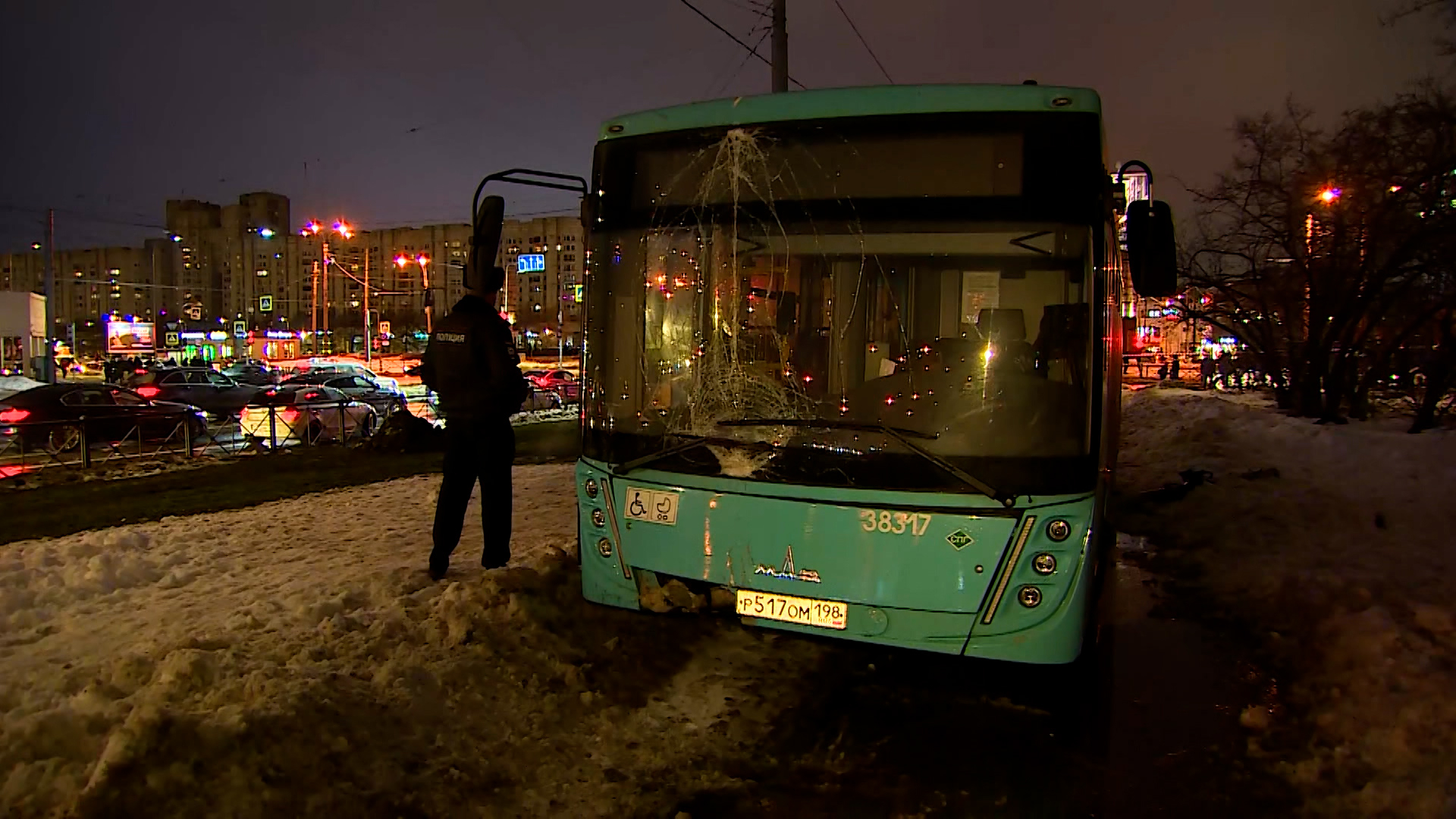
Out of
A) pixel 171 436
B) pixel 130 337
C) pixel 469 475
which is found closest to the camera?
pixel 469 475

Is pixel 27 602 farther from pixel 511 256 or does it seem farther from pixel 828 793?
pixel 511 256

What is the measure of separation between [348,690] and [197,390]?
89.6 feet

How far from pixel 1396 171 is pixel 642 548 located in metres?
16.1

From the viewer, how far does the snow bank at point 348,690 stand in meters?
3.67

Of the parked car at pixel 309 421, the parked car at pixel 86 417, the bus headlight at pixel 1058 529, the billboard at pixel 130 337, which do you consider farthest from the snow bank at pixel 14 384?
Result: the billboard at pixel 130 337

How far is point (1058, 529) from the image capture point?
4.33 meters

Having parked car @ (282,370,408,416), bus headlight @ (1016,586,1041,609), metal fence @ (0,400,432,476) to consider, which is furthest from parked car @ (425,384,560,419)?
bus headlight @ (1016,586,1041,609)

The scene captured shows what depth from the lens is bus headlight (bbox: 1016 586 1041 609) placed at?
4371mm

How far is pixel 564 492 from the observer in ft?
37.5

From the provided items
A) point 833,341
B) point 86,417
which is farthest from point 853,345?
point 86,417

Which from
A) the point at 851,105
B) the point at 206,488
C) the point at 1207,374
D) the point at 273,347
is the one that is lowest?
the point at 206,488

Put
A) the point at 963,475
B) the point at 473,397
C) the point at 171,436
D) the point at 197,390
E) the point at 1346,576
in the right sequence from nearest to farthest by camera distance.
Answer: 1. the point at 963,475
2. the point at 473,397
3. the point at 1346,576
4. the point at 171,436
5. the point at 197,390

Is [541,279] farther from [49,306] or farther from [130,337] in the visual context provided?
[49,306]

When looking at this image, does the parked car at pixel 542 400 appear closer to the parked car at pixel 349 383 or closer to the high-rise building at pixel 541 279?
the parked car at pixel 349 383
